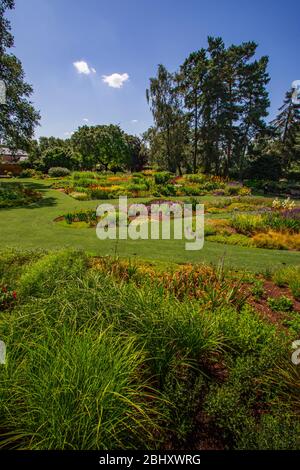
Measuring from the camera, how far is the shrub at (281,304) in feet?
14.8

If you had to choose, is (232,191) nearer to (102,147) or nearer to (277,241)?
(277,241)

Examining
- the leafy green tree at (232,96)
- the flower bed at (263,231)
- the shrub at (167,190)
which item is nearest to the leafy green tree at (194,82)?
the leafy green tree at (232,96)

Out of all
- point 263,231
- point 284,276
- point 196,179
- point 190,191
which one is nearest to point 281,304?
point 284,276

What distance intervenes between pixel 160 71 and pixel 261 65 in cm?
1231

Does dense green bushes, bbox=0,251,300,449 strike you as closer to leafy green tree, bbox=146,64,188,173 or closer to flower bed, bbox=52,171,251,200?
flower bed, bbox=52,171,251,200

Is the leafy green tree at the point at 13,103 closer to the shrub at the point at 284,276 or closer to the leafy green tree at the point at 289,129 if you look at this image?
the shrub at the point at 284,276

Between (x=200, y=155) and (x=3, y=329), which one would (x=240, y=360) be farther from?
(x=200, y=155)

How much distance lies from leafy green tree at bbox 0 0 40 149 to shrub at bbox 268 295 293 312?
2264cm

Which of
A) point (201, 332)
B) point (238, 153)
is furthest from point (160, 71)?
point (201, 332)

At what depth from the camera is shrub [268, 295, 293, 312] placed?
4504 mm

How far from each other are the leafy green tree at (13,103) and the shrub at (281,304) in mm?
22639

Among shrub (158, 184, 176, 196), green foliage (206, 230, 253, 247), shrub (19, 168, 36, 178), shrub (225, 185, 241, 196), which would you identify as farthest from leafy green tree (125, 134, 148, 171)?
green foliage (206, 230, 253, 247)

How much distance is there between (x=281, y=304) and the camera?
4590 millimetres

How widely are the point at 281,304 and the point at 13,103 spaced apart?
76.0 feet
